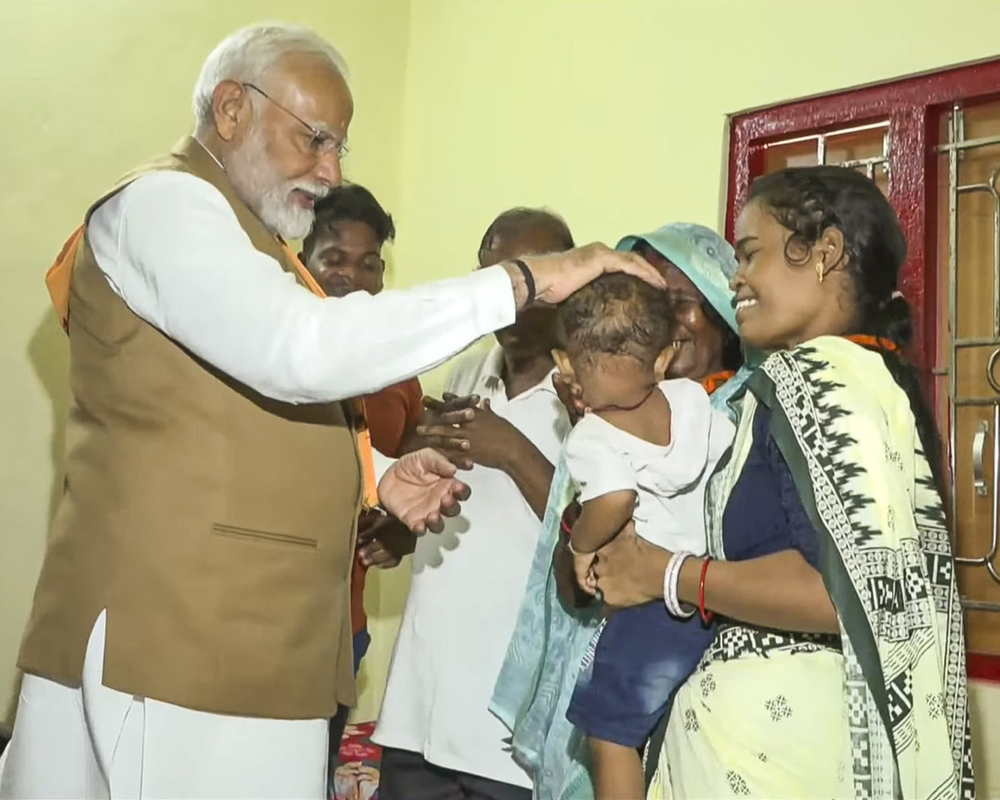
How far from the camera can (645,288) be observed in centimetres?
172

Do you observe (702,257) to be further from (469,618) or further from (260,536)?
(260,536)

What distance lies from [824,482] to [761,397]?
0.59 ft

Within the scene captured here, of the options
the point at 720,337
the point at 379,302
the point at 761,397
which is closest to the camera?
the point at 379,302

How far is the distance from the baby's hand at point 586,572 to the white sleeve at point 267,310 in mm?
450

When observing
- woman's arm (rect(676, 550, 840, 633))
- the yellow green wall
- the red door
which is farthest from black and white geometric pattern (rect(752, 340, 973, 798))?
the yellow green wall

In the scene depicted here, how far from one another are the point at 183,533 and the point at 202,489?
0.07 m

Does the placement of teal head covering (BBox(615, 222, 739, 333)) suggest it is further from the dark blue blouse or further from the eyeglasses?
the eyeglasses

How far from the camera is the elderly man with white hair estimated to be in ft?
4.96

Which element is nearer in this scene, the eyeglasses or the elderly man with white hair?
the elderly man with white hair

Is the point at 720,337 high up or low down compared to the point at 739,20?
down

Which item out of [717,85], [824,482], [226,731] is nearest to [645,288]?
[824,482]

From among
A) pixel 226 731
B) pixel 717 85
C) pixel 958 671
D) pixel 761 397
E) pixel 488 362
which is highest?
pixel 717 85

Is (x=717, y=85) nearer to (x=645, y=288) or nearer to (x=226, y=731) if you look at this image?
(x=645, y=288)

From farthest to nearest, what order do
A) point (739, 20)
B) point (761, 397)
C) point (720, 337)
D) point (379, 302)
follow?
1. point (739, 20)
2. point (720, 337)
3. point (761, 397)
4. point (379, 302)
